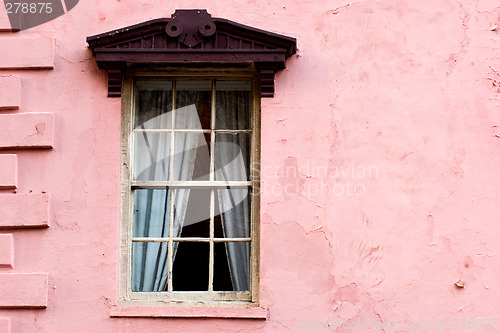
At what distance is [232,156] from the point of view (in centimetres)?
663

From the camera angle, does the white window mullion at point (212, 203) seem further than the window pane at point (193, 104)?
No

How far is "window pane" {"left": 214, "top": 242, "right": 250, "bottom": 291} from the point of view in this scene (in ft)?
21.0

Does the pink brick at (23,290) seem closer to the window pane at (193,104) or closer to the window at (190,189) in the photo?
the window at (190,189)

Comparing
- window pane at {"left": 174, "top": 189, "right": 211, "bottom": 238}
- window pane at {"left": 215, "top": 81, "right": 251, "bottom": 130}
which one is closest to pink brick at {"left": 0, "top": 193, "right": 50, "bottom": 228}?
window pane at {"left": 174, "top": 189, "right": 211, "bottom": 238}

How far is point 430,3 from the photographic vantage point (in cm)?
665

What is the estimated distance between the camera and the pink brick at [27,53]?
6.57 metres

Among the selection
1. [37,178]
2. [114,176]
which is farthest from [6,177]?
[114,176]

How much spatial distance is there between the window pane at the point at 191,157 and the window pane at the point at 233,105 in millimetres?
202

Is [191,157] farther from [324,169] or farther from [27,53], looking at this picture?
[27,53]

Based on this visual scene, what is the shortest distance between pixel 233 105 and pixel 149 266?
1.49 metres

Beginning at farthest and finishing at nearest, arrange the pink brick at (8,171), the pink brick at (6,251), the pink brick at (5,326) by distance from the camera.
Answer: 1. the pink brick at (8,171)
2. the pink brick at (6,251)
3. the pink brick at (5,326)

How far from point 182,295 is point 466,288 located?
2.20m

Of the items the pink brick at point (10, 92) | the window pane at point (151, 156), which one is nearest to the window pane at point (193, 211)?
the window pane at point (151, 156)

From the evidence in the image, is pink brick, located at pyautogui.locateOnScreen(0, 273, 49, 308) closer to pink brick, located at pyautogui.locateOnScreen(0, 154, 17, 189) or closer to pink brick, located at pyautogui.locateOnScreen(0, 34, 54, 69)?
pink brick, located at pyautogui.locateOnScreen(0, 154, 17, 189)
